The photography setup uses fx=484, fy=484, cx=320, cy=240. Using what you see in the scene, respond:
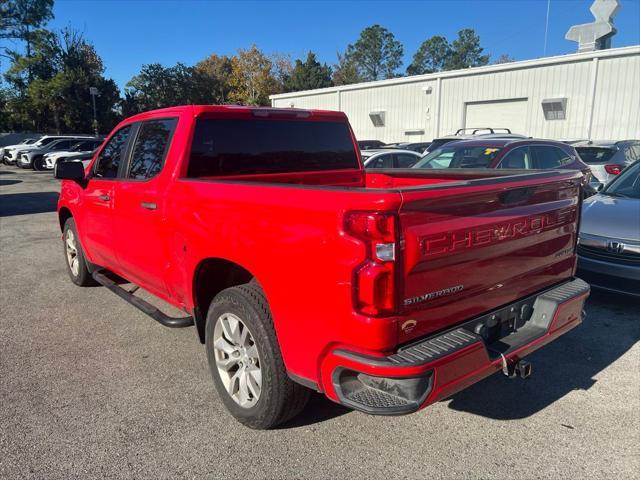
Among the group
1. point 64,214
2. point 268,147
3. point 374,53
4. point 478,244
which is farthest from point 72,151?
point 374,53

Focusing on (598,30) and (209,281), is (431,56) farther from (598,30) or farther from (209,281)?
(209,281)

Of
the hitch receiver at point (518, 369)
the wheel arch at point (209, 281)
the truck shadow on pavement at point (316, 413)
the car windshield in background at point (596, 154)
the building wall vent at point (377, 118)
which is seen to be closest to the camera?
the hitch receiver at point (518, 369)

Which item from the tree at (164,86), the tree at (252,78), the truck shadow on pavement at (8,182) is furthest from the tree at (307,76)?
the truck shadow on pavement at (8,182)

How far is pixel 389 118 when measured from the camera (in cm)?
2892

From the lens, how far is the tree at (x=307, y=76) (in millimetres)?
64062

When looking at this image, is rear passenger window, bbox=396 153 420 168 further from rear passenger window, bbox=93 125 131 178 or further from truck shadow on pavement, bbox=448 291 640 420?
rear passenger window, bbox=93 125 131 178

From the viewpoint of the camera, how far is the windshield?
6.00m

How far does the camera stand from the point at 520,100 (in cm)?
2316

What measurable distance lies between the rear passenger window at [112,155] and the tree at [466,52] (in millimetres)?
86017

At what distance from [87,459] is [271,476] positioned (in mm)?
1078

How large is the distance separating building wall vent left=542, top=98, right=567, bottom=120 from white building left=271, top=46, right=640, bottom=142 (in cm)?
4

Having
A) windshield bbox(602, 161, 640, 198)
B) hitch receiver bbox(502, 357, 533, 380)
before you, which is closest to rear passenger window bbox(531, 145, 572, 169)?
windshield bbox(602, 161, 640, 198)

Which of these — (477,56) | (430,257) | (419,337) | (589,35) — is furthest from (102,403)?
(477,56)

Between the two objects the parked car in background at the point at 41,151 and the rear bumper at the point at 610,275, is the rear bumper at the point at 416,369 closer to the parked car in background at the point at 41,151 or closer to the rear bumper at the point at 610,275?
the rear bumper at the point at 610,275
